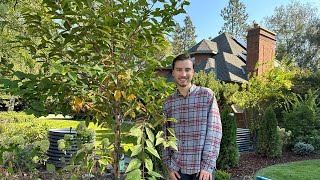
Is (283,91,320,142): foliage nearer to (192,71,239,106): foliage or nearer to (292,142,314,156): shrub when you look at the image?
(292,142,314,156): shrub

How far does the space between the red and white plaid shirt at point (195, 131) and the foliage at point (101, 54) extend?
0.43 m

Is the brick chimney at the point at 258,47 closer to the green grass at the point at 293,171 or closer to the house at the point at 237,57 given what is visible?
the house at the point at 237,57

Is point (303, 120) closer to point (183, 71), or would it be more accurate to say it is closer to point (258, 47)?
point (258, 47)

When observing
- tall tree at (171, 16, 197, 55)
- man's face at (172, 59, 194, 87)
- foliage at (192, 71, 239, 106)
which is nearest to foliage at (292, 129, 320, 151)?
foliage at (192, 71, 239, 106)

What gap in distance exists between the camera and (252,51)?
48.3 ft

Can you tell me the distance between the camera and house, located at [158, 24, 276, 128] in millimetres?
14422

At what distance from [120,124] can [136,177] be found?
67 centimetres

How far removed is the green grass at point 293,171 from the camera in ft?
18.9

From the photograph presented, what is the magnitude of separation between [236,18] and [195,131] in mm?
35437

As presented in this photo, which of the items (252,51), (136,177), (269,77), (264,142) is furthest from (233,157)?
(252,51)

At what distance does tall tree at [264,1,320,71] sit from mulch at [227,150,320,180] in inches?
837

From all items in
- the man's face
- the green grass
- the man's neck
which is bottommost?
the green grass

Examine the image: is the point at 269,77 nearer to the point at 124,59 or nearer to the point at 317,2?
the point at 124,59

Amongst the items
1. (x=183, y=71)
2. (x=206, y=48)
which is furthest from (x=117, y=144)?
(x=206, y=48)
